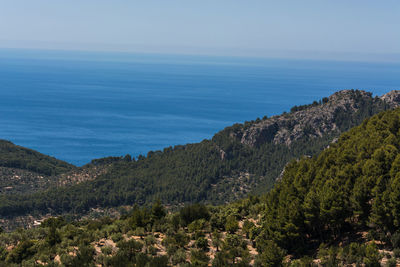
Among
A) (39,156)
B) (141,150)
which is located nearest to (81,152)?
(141,150)

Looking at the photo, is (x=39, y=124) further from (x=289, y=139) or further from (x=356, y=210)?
(x=356, y=210)

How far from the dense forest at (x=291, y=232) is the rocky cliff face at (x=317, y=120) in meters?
61.0

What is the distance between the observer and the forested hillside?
70.5 meters

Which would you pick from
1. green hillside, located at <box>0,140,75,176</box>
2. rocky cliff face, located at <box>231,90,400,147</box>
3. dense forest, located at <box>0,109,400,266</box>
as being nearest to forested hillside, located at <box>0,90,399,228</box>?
rocky cliff face, located at <box>231,90,400,147</box>

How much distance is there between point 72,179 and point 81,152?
67.0m

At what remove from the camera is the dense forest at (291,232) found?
61.1 ft

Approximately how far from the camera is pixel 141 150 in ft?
522

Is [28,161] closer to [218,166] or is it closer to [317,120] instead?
[218,166]

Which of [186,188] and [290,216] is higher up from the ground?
[290,216]

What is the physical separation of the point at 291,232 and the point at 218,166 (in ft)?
197

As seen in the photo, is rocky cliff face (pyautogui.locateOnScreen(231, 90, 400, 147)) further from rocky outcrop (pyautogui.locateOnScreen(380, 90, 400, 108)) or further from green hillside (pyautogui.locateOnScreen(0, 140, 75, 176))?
green hillside (pyautogui.locateOnScreen(0, 140, 75, 176))

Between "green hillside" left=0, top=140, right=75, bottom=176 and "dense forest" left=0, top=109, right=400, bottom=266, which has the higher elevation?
"dense forest" left=0, top=109, right=400, bottom=266

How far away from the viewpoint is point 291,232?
20.7 metres

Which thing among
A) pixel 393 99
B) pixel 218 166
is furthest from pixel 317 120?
pixel 218 166
